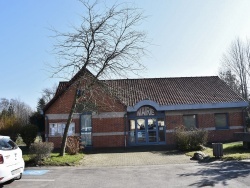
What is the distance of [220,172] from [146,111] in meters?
15.3

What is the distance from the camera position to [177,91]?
30.5 metres

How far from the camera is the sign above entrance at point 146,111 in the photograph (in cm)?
2783

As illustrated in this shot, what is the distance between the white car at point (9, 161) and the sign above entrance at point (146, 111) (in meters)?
17.3

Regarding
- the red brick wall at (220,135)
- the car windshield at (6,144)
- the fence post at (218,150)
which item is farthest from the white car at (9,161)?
the red brick wall at (220,135)

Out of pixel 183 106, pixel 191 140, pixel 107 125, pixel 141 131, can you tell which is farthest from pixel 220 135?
pixel 107 125

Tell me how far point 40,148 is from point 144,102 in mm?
12051

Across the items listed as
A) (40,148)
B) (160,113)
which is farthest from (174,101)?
(40,148)

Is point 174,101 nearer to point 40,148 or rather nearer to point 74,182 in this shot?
point 40,148

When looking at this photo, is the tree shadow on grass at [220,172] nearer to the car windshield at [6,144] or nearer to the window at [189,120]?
the car windshield at [6,144]

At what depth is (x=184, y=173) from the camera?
511 inches

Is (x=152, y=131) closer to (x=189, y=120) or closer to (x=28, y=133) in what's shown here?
(x=189, y=120)

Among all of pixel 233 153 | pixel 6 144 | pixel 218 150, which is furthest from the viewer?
pixel 233 153

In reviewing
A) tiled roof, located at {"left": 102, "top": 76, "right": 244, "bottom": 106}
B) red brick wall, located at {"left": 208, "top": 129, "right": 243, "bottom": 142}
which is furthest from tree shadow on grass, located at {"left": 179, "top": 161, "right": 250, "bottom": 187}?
tiled roof, located at {"left": 102, "top": 76, "right": 244, "bottom": 106}

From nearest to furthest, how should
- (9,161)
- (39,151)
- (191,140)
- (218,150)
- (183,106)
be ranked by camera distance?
(9,161) → (39,151) → (218,150) → (191,140) → (183,106)
